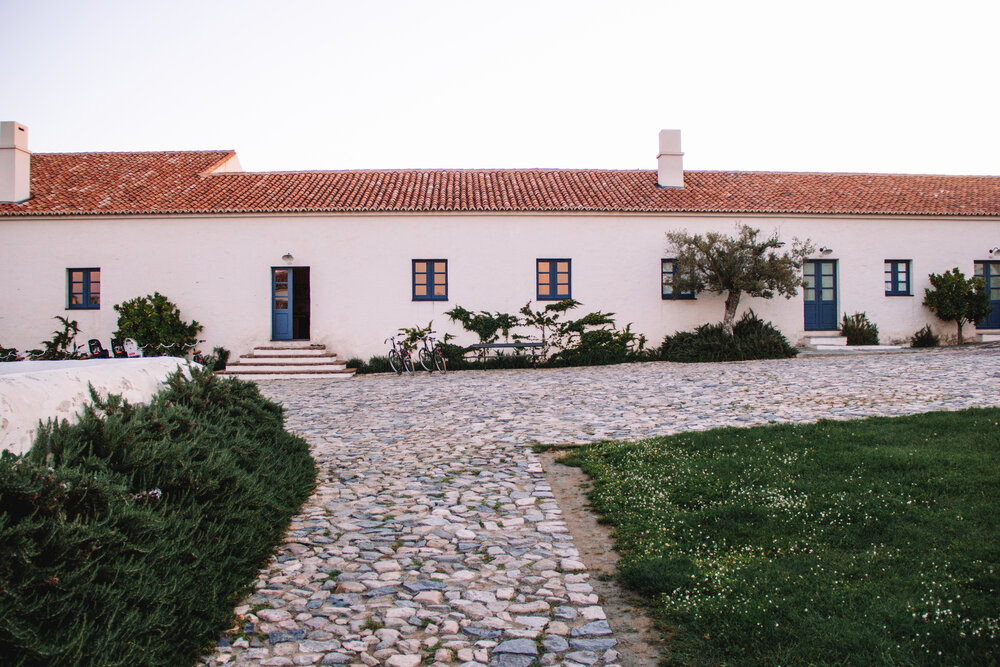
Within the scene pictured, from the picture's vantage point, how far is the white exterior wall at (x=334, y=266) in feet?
61.2

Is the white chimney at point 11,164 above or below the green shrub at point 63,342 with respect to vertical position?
above

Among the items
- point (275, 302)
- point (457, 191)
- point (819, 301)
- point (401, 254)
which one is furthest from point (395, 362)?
point (819, 301)

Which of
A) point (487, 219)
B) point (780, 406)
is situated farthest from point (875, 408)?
point (487, 219)

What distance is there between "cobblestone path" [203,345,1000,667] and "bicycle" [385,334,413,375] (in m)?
3.41

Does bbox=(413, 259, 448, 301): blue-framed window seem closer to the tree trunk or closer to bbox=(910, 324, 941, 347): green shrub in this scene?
the tree trunk

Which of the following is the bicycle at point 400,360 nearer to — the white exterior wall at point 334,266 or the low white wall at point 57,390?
the white exterior wall at point 334,266

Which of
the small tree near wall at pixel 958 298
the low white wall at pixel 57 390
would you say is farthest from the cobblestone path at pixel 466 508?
the small tree near wall at pixel 958 298

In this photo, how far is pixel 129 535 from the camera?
315 cm

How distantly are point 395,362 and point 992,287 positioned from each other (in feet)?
60.0

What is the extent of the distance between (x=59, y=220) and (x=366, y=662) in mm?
19901

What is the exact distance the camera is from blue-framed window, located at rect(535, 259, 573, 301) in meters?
19.1

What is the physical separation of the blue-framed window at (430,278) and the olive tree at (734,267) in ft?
21.1

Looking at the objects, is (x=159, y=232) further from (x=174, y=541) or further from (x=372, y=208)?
(x=174, y=541)

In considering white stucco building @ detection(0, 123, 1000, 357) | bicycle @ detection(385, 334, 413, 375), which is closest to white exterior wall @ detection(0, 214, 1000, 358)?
white stucco building @ detection(0, 123, 1000, 357)
